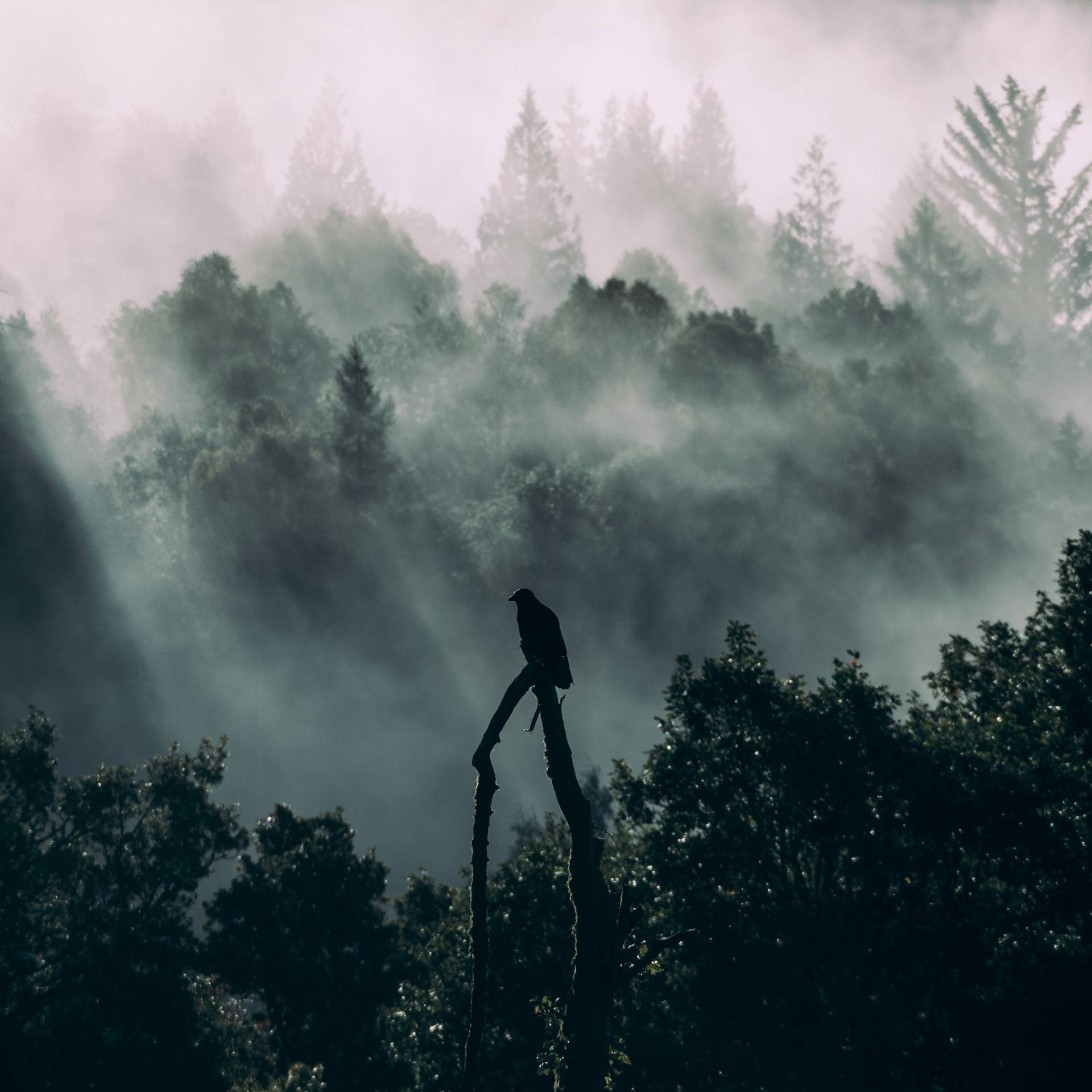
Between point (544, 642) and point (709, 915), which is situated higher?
point (709, 915)

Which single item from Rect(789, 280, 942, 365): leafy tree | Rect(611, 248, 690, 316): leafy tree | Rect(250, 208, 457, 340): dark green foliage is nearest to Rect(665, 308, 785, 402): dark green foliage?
Rect(789, 280, 942, 365): leafy tree

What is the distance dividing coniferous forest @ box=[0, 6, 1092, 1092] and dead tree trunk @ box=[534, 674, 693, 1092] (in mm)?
138

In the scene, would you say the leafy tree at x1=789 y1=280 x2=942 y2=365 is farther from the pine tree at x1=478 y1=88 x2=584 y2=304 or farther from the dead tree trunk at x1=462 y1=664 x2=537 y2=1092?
the dead tree trunk at x1=462 y1=664 x2=537 y2=1092

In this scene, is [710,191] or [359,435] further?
[710,191]

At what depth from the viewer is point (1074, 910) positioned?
20.7 meters

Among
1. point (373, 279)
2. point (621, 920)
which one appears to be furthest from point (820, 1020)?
point (373, 279)

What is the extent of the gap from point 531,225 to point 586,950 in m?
130

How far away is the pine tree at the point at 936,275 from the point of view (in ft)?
384

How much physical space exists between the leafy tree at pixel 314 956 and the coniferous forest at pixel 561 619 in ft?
0.44

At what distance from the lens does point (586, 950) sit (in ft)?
27.2

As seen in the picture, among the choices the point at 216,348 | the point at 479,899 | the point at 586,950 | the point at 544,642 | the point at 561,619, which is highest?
the point at 216,348

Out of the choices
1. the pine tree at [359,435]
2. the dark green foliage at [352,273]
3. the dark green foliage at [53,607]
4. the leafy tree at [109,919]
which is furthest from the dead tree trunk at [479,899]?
the dark green foliage at [352,273]

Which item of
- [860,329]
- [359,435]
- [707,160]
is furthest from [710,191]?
[359,435]

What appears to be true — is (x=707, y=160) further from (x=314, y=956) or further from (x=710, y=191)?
(x=314, y=956)
